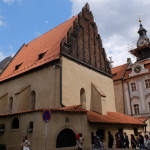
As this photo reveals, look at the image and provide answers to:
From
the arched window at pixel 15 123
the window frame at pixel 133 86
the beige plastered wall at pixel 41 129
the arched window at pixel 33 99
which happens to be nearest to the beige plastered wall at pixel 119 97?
the window frame at pixel 133 86

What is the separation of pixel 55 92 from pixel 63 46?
15.2 ft

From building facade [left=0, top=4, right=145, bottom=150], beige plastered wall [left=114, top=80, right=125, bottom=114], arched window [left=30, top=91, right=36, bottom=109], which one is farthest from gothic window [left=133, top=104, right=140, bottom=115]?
arched window [left=30, top=91, right=36, bottom=109]

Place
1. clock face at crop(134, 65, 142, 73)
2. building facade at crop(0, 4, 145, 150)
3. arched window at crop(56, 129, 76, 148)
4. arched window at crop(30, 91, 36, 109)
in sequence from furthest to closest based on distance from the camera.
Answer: clock face at crop(134, 65, 142, 73) → arched window at crop(30, 91, 36, 109) → building facade at crop(0, 4, 145, 150) → arched window at crop(56, 129, 76, 148)

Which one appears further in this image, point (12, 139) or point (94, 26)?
point (94, 26)

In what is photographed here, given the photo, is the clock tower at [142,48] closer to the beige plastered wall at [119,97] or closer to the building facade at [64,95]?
the beige plastered wall at [119,97]

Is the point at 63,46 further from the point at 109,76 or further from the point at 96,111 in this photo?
the point at 109,76

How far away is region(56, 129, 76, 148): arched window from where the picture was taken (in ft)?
37.1

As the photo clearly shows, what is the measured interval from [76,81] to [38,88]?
A: 358 cm

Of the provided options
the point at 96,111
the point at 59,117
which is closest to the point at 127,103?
the point at 96,111

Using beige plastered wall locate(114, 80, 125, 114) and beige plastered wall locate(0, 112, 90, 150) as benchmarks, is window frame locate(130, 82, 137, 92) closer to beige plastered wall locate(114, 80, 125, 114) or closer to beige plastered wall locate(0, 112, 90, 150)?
beige plastered wall locate(114, 80, 125, 114)

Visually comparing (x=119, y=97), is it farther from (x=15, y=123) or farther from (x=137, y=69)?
(x=15, y=123)

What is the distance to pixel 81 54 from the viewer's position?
741 inches

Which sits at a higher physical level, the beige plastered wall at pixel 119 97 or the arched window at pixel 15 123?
the beige plastered wall at pixel 119 97

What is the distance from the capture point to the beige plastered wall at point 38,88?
15144mm
